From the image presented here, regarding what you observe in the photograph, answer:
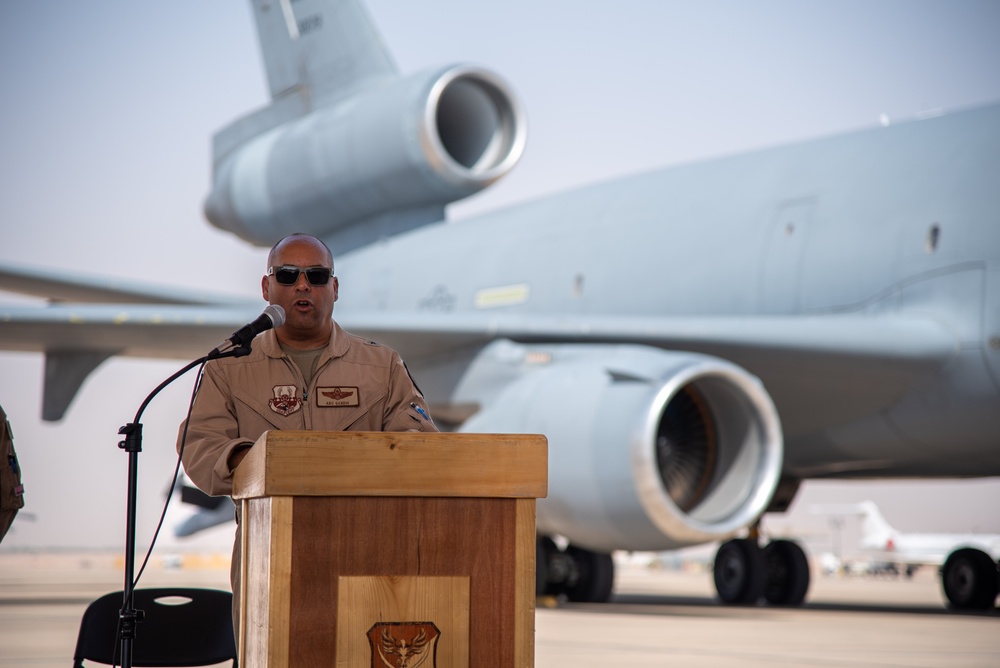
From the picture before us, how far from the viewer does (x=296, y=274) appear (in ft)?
7.42

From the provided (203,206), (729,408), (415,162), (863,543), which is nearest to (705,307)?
(729,408)

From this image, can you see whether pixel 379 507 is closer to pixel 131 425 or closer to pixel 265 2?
pixel 131 425

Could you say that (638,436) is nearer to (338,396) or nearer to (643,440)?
(643,440)

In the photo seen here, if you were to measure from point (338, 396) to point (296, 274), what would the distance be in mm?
232

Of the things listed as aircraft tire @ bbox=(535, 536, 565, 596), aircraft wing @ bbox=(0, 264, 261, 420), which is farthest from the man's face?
aircraft tire @ bbox=(535, 536, 565, 596)

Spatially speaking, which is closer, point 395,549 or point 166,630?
point 395,549

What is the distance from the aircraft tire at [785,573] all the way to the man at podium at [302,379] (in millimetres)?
7691

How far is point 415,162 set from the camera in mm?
10312

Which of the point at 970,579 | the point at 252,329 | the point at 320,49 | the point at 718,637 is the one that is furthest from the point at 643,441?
the point at 320,49

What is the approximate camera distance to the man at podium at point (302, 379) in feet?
7.46

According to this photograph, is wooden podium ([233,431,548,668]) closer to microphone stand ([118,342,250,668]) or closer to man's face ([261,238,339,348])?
microphone stand ([118,342,250,668])

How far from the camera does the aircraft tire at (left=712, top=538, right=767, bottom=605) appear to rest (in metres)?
9.48

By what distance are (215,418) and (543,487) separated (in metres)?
0.69

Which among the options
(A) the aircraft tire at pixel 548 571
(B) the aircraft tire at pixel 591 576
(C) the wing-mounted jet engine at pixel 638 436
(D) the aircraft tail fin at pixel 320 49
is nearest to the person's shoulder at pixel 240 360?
(C) the wing-mounted jet engine at pixel 638 436
